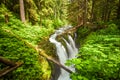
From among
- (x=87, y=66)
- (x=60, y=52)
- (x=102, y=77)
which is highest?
(x=87, y=66)

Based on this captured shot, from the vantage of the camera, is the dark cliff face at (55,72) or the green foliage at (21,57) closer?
the green foliage at (21,57)

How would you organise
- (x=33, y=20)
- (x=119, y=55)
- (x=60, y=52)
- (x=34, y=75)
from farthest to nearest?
(x=33, y=20), (x=60, y=52), (x=34, y=75), (x=119, y=55)

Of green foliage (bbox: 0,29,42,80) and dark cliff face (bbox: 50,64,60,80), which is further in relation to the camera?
dark cliff face (bbox: 50,64,60,80)

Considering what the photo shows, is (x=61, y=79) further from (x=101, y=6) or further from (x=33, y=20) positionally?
(x=101, y=6)

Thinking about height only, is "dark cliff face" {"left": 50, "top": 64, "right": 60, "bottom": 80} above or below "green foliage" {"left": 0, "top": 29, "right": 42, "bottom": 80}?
below

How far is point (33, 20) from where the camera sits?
21.4m

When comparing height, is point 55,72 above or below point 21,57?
below

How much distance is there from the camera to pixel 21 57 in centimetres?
880

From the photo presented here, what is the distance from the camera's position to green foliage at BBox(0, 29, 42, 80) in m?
8.02

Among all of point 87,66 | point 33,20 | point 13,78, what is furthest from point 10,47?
point 33,20

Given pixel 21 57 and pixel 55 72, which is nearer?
pixel 21 57

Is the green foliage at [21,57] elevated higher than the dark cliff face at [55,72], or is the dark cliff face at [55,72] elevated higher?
the green foliage at [21,57]

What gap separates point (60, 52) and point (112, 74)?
8362 mm

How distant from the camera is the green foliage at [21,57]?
8020 millimetres
